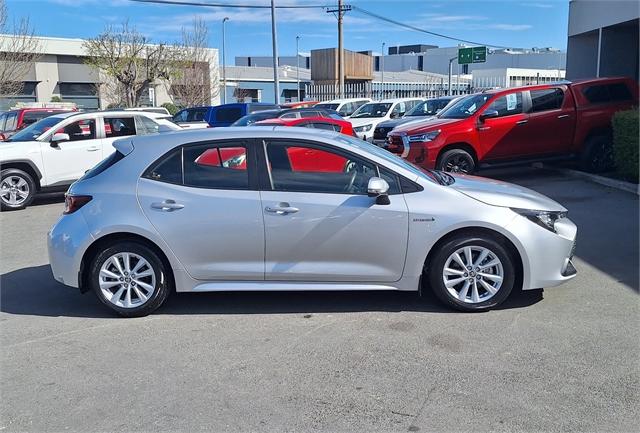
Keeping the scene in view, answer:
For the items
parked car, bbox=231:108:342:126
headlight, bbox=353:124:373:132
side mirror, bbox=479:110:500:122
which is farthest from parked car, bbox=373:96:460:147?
side mirror, bbox=479:110:500:122

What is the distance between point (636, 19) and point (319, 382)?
14404mm

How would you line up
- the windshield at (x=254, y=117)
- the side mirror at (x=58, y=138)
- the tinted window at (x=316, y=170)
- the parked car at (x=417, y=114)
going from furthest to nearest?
the parked car at (x=417, y=114) < the windshield at (x=254, y=117) < the side mirror at (x=58, y=138) < the tinted window at (x=316, y=170)

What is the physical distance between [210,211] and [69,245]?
1.27 m

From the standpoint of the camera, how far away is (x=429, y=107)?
722 inches

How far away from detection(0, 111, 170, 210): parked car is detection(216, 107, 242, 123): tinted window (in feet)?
24.9

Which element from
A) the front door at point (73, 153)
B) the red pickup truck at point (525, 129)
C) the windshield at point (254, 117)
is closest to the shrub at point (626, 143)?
the red pickup truck at point (525, 129)

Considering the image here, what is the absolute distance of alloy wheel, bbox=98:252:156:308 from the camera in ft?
16.4

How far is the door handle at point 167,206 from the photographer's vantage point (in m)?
4.93

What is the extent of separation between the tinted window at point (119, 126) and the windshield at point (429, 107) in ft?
30.2

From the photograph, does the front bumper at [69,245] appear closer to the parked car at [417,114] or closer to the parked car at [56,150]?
the parked car at [56,150]

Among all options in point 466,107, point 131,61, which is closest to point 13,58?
point 131,61

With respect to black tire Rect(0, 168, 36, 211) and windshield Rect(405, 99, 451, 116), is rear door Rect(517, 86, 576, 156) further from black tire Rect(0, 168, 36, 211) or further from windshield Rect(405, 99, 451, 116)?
black tire Rect(0, 168, 36, 211)

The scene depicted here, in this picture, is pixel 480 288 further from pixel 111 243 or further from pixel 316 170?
pixel 111 243

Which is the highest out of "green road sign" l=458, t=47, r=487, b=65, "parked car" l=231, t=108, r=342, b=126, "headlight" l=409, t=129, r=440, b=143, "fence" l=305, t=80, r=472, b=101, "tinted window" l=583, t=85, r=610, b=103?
"green road sign" l=458, t=47, r=487, b=65
